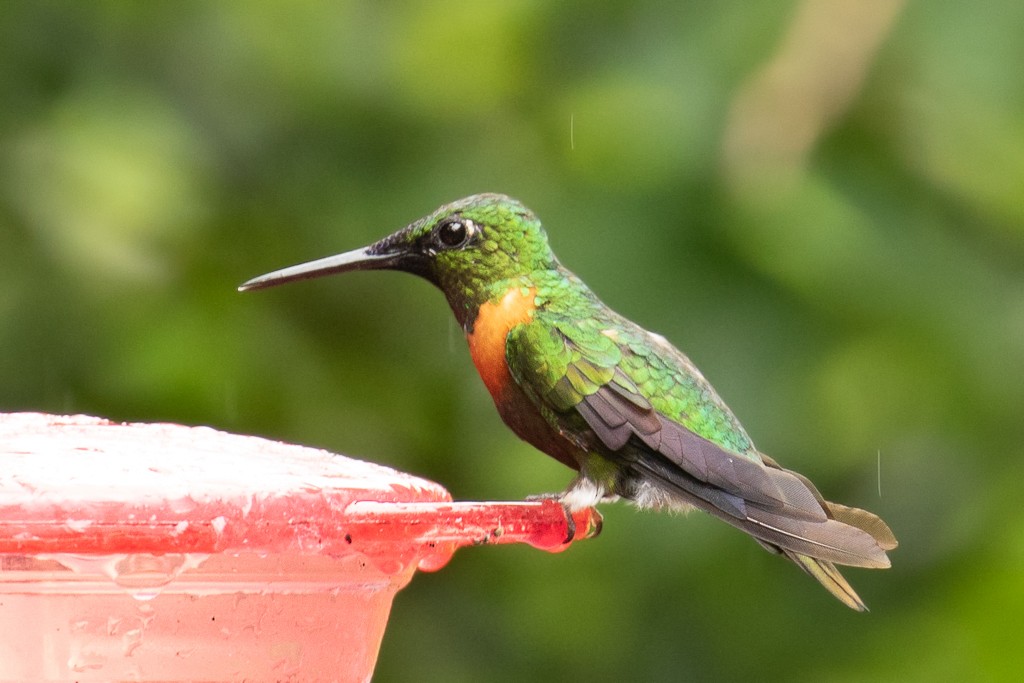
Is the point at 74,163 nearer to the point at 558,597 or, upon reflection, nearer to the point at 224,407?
the point at 224,407

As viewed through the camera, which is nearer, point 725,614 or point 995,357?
point 995,357

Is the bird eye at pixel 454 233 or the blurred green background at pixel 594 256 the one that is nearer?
the bird eye at pixel 454 233

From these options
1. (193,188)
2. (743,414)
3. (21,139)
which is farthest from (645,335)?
(21,139)

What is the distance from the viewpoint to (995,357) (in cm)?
416

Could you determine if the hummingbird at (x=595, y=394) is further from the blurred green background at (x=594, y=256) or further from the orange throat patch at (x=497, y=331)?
the blurred green background at (x=594, y=256)

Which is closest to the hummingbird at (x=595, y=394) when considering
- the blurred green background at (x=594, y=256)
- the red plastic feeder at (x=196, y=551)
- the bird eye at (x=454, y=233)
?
the bird eye at (x=454, y=233)

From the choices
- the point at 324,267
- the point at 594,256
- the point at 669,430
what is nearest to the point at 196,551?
the point at 324,267

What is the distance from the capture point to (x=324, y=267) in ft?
9.45

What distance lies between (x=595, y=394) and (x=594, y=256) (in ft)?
4.39

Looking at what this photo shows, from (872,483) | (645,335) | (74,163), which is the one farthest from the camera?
(872,483)

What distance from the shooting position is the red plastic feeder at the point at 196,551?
1.78m

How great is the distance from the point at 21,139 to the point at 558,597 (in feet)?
7.68

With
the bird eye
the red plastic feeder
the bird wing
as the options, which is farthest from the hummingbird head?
the red plastic feeder

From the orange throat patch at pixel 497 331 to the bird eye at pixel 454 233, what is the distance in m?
0.16
